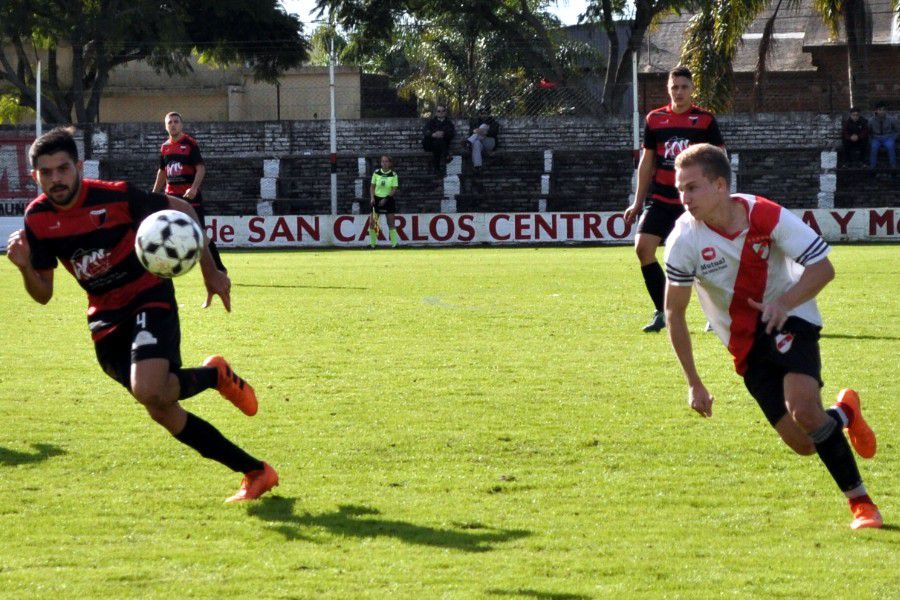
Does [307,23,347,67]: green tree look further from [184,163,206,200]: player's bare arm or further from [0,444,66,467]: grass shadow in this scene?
[0,444,66,467]: grass shadow

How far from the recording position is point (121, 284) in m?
6.02

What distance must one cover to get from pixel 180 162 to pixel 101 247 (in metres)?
10.4

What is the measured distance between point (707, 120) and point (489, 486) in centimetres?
566

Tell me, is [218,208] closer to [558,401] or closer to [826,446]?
[558,401]

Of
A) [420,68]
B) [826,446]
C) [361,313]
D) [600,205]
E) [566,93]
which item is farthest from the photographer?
[420,68]

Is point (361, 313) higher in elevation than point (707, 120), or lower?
lower

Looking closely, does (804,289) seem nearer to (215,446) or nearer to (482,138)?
(215,446)

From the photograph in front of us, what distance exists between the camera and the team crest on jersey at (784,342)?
17.3ft

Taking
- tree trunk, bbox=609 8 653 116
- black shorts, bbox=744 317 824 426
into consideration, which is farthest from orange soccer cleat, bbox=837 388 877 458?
tree trunk, bbox=609 8 653 116

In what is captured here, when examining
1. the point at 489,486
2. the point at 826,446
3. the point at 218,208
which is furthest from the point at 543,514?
the point at 218,208

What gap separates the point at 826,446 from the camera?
5.18m

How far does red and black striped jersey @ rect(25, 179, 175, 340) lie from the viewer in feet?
19.4

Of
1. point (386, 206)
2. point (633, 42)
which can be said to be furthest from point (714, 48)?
point (386, 206)

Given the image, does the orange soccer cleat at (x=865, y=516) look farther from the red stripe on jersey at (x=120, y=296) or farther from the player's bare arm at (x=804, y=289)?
the red stripe on jersey at (x=120, y=296)
